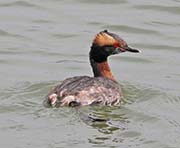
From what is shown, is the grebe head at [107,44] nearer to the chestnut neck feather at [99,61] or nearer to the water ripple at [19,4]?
the chestnut neck feather at [99,61]

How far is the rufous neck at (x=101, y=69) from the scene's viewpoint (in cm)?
1116

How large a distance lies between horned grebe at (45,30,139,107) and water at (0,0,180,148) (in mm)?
113

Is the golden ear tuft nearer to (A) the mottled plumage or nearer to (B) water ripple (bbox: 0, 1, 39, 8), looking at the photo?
(A) the mottled plumage

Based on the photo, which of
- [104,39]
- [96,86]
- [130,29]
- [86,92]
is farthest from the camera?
[130,29]

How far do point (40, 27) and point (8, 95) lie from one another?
3493 mm

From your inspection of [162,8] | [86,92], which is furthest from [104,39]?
[162,8]

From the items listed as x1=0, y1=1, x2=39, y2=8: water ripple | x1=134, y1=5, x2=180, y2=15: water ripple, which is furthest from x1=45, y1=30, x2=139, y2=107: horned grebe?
x1=0, y1=1, x2=39, y2=8: water ripple

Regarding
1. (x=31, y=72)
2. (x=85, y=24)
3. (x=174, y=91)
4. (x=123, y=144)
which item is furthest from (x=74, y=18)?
(x=123, y=144)

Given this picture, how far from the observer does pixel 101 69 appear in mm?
11211

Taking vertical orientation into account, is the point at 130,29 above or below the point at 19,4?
below

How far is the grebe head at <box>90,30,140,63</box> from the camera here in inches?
425

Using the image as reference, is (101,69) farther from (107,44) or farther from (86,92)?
(86,92)

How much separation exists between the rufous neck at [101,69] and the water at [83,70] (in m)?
0.26

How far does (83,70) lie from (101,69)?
98 cm
